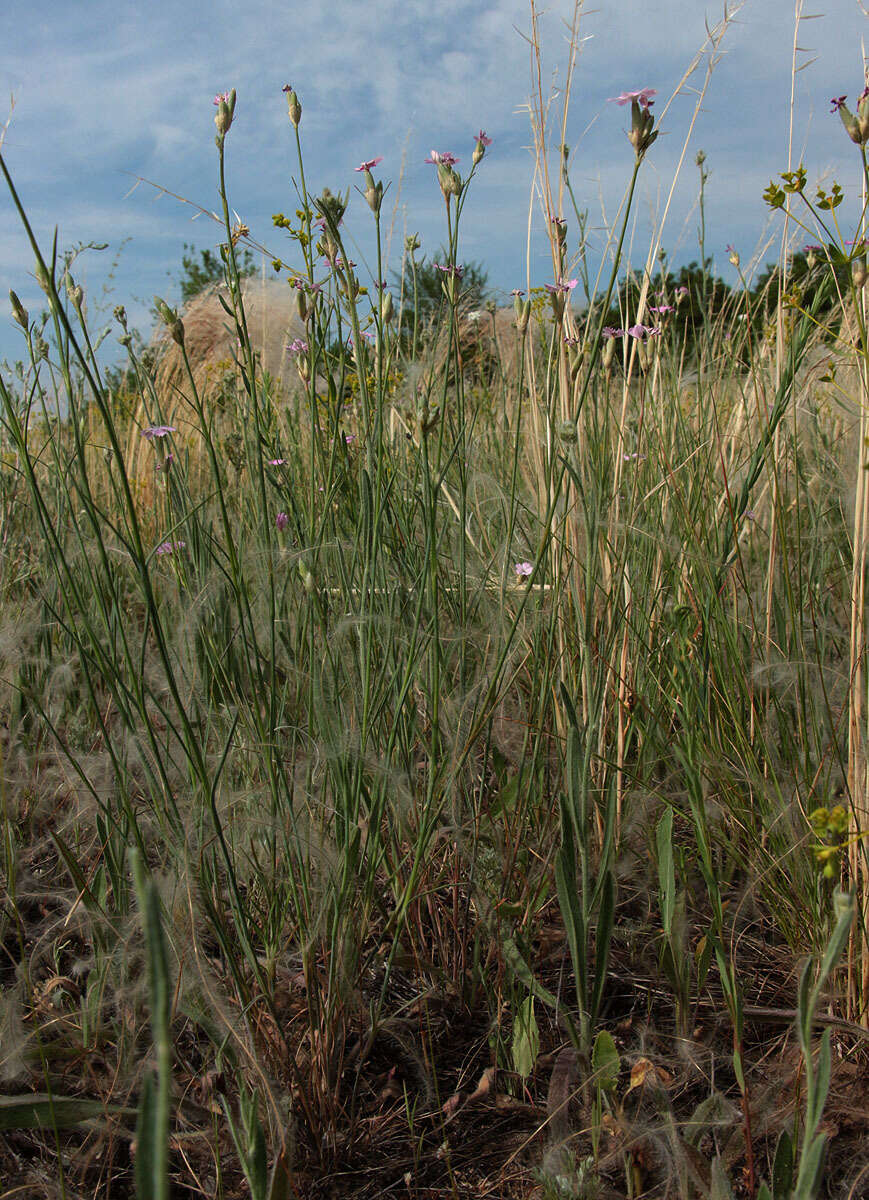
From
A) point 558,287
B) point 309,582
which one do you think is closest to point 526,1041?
point 309,582

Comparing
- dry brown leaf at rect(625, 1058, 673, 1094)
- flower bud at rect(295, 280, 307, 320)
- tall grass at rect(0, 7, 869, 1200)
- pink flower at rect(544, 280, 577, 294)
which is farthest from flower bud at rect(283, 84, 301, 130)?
dry brown leaf at rect(625, 1058, 673, 1094)

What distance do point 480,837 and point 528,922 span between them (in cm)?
14

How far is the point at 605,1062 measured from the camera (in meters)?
0.84

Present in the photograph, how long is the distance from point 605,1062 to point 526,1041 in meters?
0.10

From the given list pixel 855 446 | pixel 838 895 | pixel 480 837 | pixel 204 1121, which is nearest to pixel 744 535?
pixel 855 446

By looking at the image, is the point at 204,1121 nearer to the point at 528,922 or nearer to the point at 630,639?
the point at 528,922

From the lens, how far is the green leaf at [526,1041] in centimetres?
91

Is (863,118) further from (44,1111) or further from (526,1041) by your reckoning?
(44,1111)

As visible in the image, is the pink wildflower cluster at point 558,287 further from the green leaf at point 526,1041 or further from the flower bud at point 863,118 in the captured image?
the green leaf at point 526,1041

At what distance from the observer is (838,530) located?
4.91ft

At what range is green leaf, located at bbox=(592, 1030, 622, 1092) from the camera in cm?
82

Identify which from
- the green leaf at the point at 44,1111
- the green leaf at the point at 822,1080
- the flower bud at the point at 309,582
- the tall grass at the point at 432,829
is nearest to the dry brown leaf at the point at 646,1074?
the tall grass at the point at 432,829

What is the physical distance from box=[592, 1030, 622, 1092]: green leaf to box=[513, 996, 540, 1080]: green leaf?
0.07 metres

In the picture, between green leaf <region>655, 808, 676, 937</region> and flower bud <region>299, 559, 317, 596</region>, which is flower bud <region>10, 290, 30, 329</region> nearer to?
flower bud <region>299, 559, 317, 596</region>
